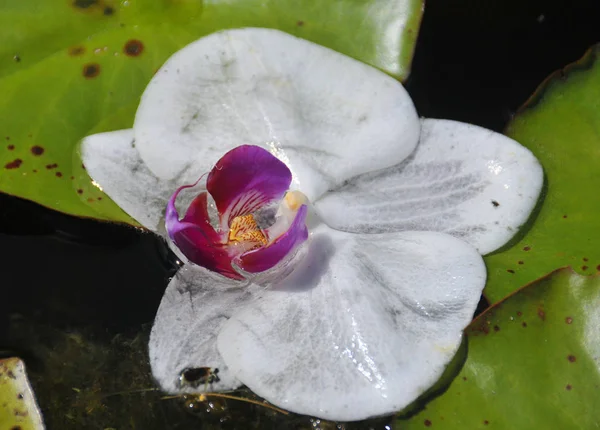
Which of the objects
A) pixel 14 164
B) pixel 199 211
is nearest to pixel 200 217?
pixel 199 211

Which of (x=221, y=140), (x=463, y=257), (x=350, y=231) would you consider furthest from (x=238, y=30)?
(x=463, y=257)

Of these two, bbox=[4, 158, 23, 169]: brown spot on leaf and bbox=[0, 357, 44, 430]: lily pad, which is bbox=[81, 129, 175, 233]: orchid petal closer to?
bbox=[4, 158, 23, 169]: brown spot on leaf

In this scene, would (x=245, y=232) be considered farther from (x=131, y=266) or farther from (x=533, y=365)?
(x=533, y=365)

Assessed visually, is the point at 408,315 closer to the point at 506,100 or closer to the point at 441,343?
the point at 441,343

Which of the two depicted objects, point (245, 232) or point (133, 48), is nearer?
point (245, 232)

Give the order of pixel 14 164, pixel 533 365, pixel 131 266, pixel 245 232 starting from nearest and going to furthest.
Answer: pixel 533 365, pixel 245 232, pixel 14 164, pixel 131 266

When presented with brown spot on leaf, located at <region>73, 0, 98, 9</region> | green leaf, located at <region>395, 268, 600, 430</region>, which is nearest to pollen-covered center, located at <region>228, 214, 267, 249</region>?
green leaf, located at <region>395, 268, 600, 430</region>
